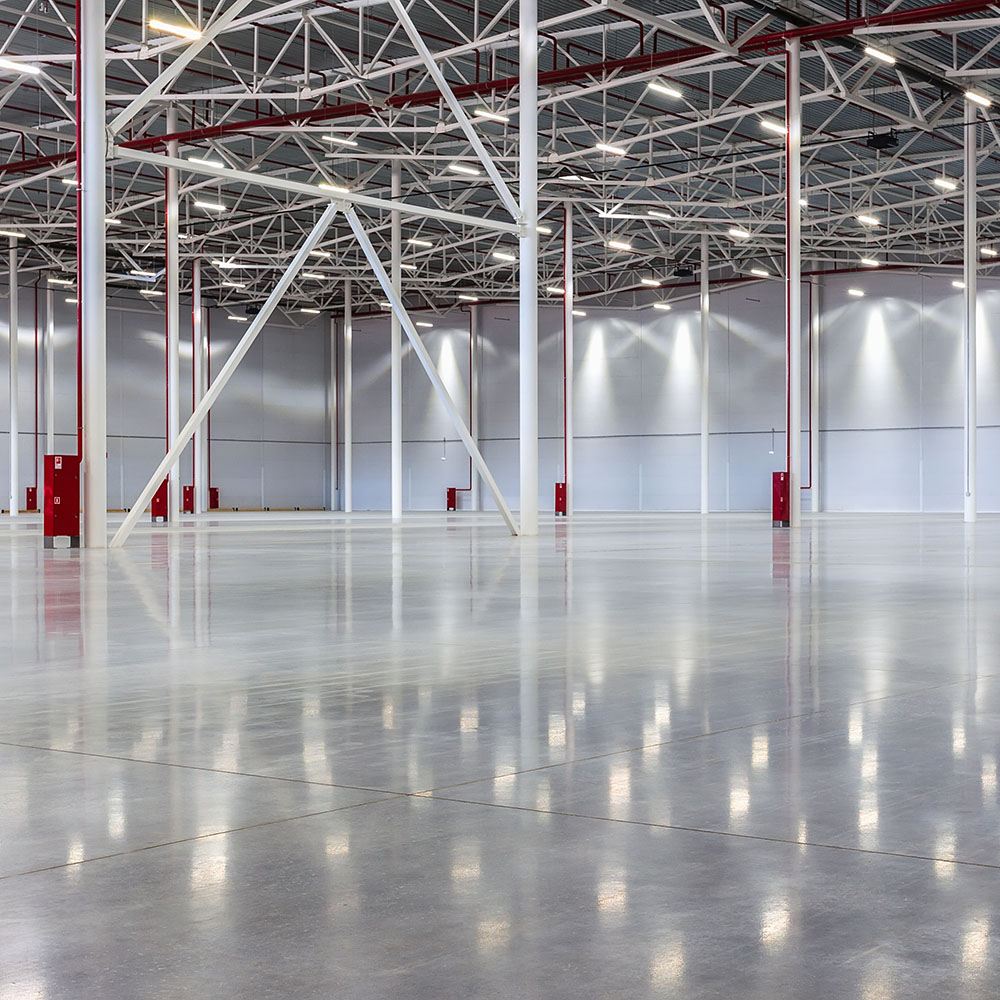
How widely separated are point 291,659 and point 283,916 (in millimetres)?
4549

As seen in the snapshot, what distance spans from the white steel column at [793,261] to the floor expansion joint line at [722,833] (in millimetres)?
29378

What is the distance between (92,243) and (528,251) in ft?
29.6

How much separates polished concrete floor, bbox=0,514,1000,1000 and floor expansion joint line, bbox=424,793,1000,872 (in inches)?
0.6

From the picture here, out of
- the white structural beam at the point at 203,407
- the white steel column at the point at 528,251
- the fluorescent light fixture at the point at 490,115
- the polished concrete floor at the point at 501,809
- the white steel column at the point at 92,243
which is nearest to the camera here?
the polished concrete floor at the point at 501,809

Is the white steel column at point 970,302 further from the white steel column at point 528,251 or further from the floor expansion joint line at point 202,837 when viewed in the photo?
the floor expansion joint line at point 202,837

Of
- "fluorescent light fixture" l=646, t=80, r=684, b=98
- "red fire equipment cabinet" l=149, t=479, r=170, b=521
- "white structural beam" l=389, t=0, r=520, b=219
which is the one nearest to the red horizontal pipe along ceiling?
"fluorescent light fixture" l=646, t=80, r=684, b=98

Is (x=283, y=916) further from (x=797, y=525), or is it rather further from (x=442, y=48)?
(x=442, y=48)

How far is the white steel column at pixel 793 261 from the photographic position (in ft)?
105

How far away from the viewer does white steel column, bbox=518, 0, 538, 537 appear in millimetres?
25953

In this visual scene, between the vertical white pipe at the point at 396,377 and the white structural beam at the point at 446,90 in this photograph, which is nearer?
the white structural beam at the point at 446,90

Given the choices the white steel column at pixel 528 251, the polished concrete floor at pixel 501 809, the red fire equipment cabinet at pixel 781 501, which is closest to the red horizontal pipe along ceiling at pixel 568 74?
the white steel column at pixel 528 251

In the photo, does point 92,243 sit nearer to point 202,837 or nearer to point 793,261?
point 793,261

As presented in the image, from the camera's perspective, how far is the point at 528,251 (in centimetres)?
2661

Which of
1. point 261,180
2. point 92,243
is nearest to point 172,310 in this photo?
point 261,180
